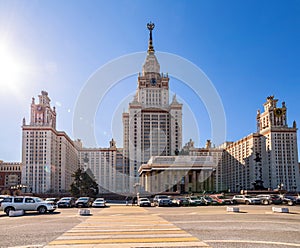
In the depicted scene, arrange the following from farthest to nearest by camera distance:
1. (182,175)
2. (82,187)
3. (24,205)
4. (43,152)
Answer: (43,152) → (182,175) → (82,187) → (24,205)

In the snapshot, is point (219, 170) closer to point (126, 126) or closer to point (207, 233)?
point (126, 126)

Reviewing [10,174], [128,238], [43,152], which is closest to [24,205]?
[128,238]

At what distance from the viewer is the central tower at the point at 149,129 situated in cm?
13705

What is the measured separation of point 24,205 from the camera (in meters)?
32.1

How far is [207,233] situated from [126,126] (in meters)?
130

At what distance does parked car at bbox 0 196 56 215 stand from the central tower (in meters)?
103

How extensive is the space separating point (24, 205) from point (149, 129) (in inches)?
4253

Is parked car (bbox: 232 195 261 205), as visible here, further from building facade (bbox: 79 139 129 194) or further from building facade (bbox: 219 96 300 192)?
building facade (bbox: 79 139 129 194)

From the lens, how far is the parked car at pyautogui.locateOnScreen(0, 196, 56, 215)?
31.5 m

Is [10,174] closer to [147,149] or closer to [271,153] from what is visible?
[147,149]

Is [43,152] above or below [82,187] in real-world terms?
above

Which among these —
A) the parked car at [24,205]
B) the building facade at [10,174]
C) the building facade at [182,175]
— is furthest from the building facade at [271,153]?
the parked car at [24,205]

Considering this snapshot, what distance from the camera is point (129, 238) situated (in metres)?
14.6

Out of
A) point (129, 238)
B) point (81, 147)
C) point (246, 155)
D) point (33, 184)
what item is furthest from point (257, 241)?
point (81, 147)
